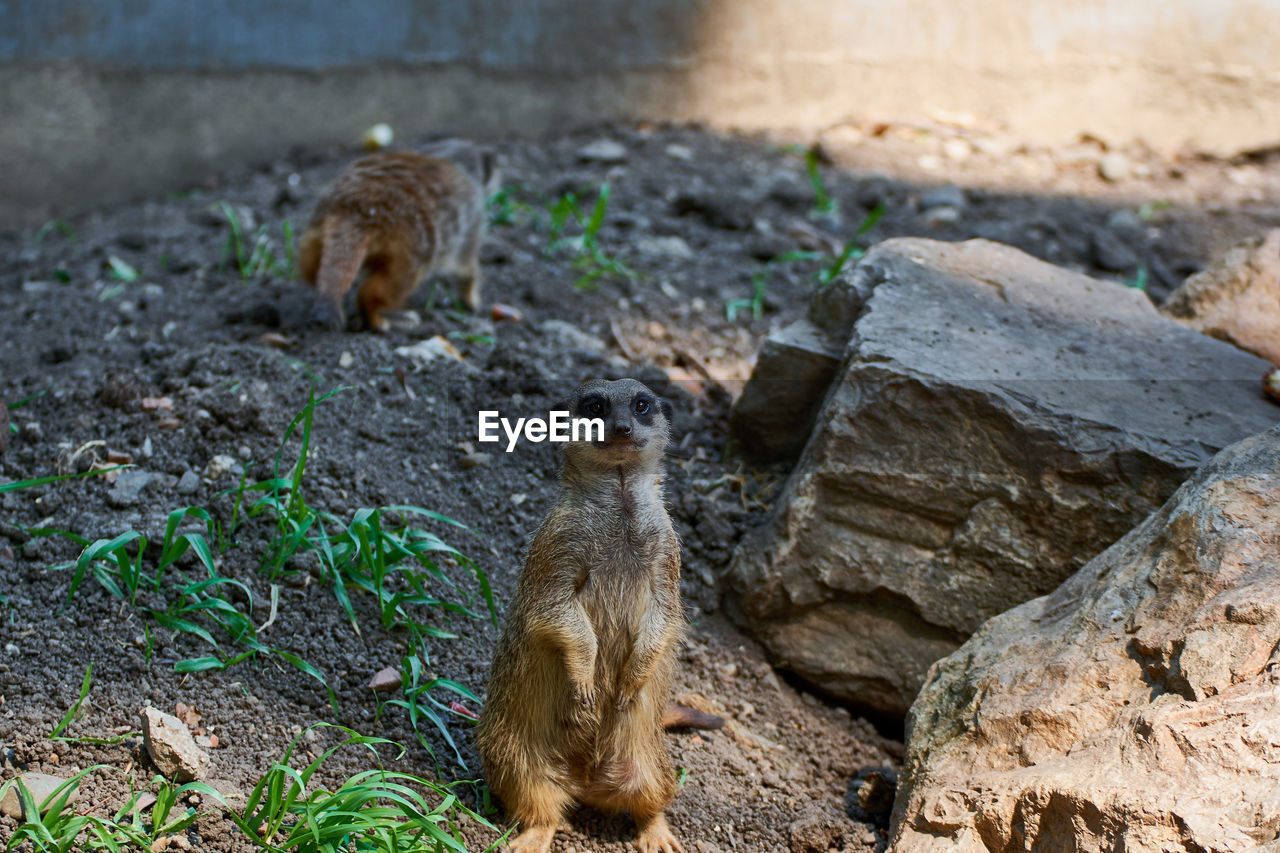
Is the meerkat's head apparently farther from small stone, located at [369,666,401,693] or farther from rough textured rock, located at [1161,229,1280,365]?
rough textured rock, located at [1161,229,1280,365]

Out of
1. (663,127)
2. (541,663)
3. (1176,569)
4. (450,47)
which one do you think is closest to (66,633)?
(541,663)

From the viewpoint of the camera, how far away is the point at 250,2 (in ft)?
17.8

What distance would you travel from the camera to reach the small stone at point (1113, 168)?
6.13 m

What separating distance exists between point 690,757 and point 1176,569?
4.02 ft

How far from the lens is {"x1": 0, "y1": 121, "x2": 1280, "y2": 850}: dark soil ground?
2.57 m

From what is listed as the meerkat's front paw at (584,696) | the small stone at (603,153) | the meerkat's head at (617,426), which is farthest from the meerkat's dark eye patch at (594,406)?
the small stone at (603,153)

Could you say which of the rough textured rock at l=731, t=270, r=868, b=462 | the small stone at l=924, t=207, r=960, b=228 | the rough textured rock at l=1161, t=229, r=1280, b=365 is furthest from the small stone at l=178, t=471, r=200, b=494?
the small stone at l=924, t=207, r=960, b=228

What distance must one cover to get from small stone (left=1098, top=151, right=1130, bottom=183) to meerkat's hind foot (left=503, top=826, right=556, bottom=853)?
17.1ft

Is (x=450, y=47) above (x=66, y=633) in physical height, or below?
above

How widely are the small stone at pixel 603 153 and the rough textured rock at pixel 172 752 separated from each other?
4211mm

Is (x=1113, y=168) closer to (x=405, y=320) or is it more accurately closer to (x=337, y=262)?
(x=405, y=320)

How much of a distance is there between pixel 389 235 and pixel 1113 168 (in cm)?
421

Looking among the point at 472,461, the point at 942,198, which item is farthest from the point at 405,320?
the point at 942,198

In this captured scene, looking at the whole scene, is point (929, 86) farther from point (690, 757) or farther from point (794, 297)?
point (690, 757)
